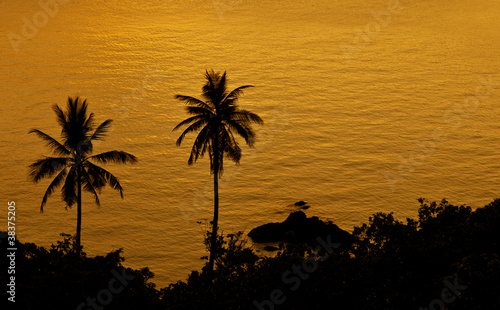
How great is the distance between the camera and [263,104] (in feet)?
346

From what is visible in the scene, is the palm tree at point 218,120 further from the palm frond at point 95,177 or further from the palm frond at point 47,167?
the palm frond at point 47,167

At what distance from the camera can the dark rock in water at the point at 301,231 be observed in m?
59.3

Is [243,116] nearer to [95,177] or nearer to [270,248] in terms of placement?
[95,177]

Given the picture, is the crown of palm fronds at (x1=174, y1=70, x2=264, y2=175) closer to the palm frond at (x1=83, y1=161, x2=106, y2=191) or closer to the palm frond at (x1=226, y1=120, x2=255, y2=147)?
the palm frond at (x1=226, y1=120, x2=255, y2=147)

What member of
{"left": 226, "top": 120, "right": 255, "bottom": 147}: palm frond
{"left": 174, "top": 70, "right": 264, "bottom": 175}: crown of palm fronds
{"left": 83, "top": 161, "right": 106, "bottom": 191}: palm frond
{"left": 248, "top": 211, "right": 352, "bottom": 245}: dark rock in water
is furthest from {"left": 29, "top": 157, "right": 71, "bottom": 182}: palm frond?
{"left": 248, "top": 211, "right": 352, "bottom": 245}: dark rock in water

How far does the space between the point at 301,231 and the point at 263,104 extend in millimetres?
47950

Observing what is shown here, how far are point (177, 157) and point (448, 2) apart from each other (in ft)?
397

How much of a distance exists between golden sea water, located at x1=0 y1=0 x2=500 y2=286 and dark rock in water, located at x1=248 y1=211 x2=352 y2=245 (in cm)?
353

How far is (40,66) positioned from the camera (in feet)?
407

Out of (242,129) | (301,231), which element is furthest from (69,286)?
(301,231)

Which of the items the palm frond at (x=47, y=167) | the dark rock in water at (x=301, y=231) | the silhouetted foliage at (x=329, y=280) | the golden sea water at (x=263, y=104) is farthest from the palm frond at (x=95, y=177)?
the dark rock in water at (x=301, y=231)

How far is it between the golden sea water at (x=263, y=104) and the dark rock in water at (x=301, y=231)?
11.6ft

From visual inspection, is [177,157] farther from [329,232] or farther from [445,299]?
[445,299]

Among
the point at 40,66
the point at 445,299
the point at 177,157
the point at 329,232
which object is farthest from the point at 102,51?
the point at 445,299
